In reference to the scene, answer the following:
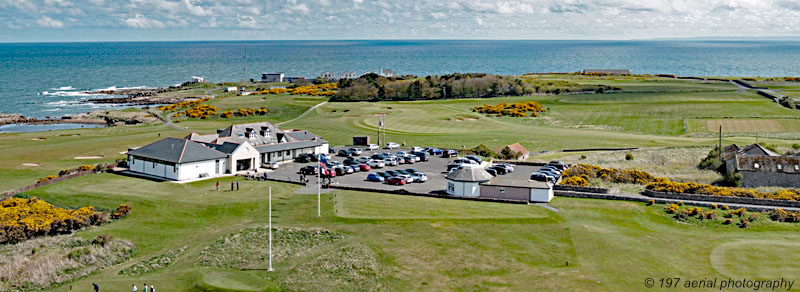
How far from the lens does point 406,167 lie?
2886 inches

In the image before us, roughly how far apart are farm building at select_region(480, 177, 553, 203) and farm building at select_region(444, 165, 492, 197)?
20.9 inches

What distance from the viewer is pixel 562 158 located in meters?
79.1

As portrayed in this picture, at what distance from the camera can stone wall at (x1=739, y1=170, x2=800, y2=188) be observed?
60.4 meters

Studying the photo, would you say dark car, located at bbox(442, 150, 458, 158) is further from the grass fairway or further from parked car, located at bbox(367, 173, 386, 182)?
the grass fairway

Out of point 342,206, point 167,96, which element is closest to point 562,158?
point 342,206

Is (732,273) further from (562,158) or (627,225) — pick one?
(562,158)

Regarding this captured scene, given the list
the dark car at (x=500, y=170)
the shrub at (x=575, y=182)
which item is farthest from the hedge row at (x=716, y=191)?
the dark car at (x=500, y=170)

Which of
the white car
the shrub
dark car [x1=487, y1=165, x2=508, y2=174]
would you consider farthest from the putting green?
the white car

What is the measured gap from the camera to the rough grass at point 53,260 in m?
39.2

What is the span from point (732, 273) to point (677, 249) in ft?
17.2

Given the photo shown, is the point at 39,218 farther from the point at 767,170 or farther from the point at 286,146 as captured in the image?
the point at 767,170

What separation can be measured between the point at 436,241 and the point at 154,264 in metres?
17.7

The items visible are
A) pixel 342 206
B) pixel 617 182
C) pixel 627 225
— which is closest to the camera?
pixel 627 225

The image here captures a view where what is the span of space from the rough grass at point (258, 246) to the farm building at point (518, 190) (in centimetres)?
1714
